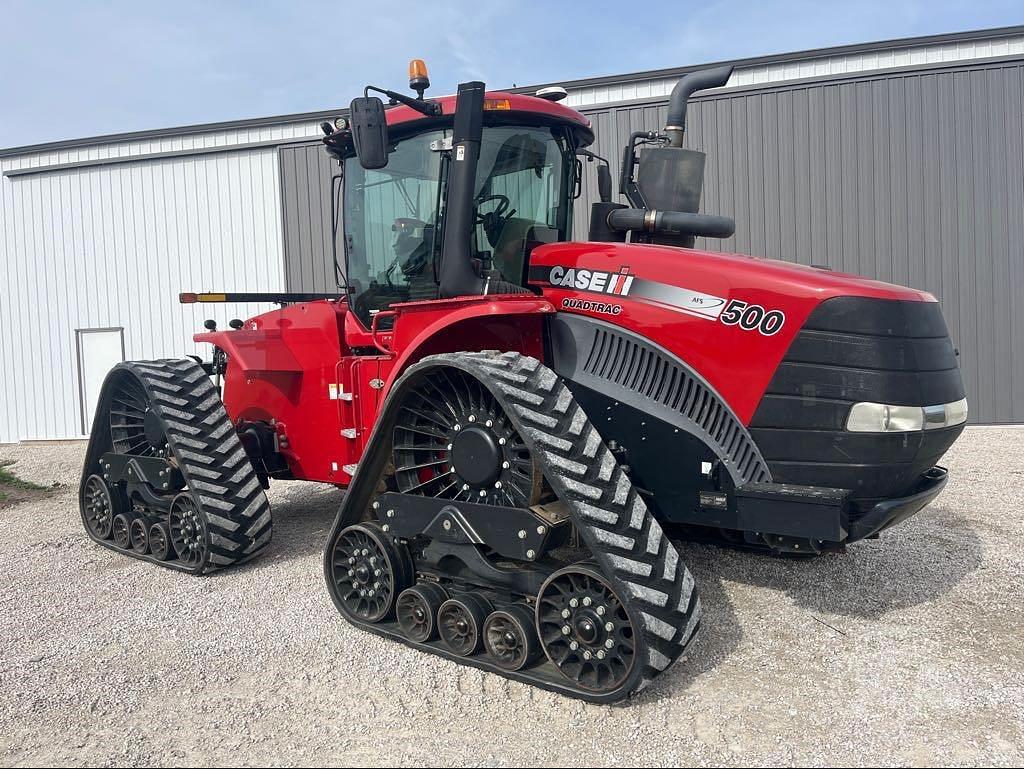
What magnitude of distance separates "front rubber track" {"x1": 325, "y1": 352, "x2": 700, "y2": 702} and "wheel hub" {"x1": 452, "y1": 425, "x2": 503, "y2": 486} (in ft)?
0.98

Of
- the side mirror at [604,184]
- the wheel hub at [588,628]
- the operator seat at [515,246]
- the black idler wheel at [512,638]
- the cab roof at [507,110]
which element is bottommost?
the black idler wheel at [512,638]

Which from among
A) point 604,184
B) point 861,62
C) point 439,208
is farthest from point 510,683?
point 861,62

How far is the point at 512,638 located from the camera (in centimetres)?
355

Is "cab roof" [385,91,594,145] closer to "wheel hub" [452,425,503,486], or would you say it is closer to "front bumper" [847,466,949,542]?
"wheel hub" [452,425,503,486]

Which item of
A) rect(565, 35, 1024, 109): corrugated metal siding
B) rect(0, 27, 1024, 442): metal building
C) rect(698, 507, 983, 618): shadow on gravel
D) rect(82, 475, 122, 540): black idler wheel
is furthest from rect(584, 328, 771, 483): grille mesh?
rect(565, 35, 1024, 109): corrugated metal siding

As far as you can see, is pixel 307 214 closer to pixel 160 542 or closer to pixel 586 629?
pixel 160 542

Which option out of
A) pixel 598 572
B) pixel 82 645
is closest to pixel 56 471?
pixel 82 645

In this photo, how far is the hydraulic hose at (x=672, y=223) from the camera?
4.30 meters

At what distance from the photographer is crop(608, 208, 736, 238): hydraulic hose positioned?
14.1 ft

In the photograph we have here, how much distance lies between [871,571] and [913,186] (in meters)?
8.42

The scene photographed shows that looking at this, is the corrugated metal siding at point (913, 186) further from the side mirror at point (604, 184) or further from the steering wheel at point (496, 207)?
the steering wheel at point (496, 207)

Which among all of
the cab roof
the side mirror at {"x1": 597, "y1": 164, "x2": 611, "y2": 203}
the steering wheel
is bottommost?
the steering wheel

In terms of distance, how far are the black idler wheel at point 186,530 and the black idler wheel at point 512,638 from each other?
2487 millimetres

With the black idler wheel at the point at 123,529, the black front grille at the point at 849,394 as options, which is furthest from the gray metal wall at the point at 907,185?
the black front grille at the point at 849,394
